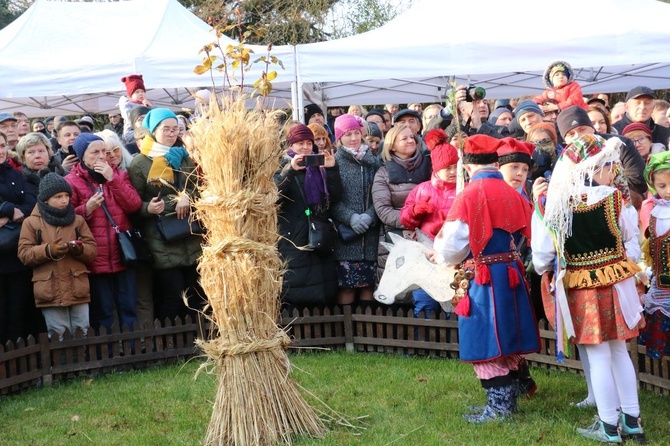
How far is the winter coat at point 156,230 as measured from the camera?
690cm

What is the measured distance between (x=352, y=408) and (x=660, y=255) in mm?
2201

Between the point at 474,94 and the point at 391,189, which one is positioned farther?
the point at 391,189

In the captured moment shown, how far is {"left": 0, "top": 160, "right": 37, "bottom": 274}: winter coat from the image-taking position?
21.1 feet

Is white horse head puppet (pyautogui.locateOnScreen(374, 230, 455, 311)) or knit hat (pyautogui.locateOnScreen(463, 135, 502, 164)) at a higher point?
knit hat (pyautogui.locateOnScreen(463, 135, 502, 164))

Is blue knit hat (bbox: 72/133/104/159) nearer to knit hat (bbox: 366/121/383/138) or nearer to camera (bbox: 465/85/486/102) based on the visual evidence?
camera (bbox: 465/85/486/102)

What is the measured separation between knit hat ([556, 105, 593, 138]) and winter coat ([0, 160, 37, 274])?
440 centimetres

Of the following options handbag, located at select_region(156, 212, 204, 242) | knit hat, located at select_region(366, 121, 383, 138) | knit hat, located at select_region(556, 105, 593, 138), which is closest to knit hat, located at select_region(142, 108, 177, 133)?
handbag, located at select_region(156, 212, 204, 242)

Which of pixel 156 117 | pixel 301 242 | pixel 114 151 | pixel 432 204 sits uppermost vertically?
pixel 156 117

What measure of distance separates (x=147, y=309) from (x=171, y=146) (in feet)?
5.09

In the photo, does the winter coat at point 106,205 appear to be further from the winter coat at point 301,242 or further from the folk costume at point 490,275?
the folk costume at point 490,275

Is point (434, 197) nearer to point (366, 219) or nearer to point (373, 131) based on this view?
point (366, 219)

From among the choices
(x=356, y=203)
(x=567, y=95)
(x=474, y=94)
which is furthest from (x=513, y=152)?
(x=567, y=95)

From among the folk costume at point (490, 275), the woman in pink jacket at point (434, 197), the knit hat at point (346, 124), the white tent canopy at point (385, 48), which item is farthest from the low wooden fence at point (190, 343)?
the white tent canopy at point (385, 48)

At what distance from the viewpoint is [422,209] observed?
652 centimetres
